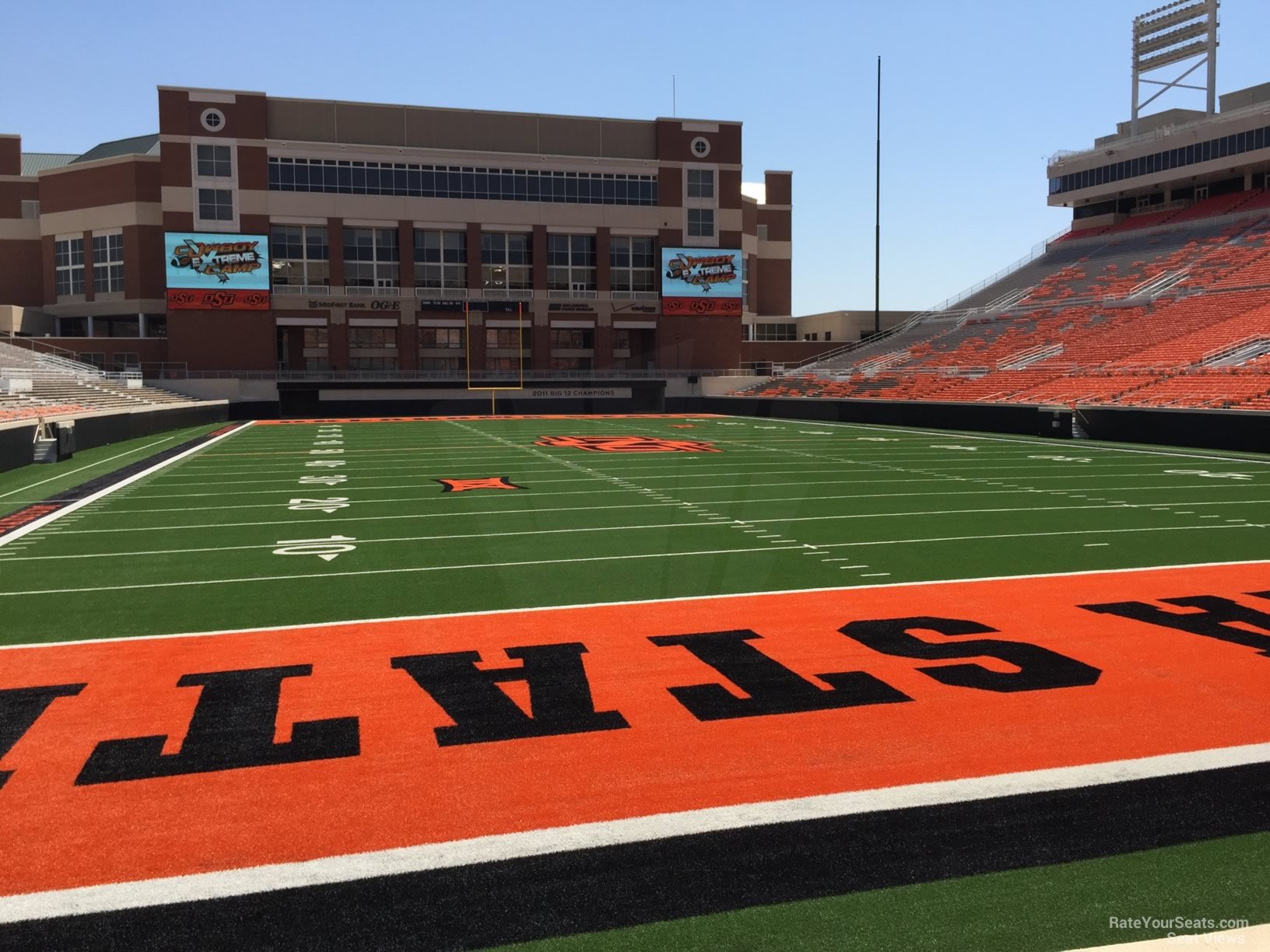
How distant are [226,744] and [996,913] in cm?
340

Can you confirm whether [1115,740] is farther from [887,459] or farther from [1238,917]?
[887,459]

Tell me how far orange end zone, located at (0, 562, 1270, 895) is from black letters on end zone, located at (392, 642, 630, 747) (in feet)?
0.06

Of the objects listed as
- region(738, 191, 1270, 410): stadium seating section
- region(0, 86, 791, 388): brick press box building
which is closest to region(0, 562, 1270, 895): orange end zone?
region(738, 191, 1270, 410): stadium seating section

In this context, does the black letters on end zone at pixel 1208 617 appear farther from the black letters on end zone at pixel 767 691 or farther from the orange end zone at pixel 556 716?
the black letters on end zone at pixel 767 691

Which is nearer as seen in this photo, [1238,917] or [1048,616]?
[1238,917]

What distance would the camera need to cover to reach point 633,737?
16.0 ft

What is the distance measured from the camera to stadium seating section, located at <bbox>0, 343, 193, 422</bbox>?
30.5m

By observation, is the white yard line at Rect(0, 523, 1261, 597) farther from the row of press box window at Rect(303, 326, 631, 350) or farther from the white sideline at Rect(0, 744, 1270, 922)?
the row of press box window at Rect(303, 326, 631, 350)

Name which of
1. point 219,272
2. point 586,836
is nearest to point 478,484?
point 586,836

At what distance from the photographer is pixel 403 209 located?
53.8 metres

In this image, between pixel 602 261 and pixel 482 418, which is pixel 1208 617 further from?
pixel 602 261

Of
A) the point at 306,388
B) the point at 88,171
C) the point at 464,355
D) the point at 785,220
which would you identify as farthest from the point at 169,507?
the point at 785,220

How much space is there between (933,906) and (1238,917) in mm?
916

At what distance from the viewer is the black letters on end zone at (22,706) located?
194 inches
